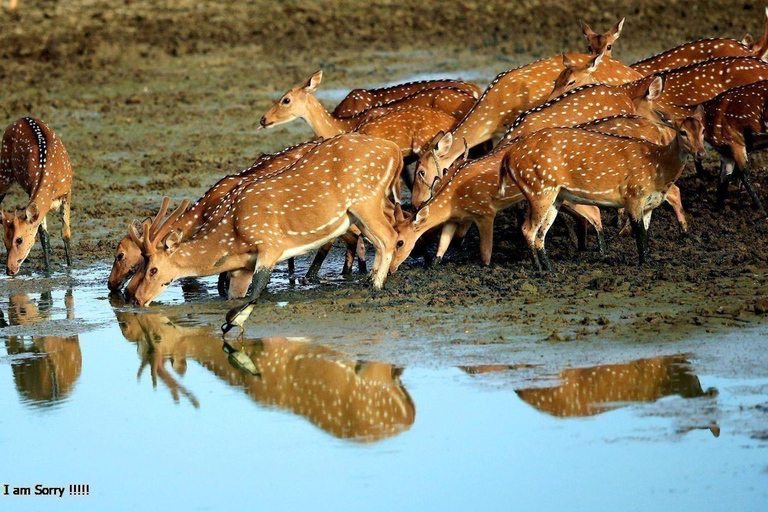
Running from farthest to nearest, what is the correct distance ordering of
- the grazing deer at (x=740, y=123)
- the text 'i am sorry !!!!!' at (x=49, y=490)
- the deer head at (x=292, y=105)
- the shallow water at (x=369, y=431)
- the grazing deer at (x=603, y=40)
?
the grazing deer at (x=603, y=40)
the deer head at (x=292, y=105)
the grazing deer at (x=740, y=123)
the text 'i am sorry !!!!!' at (x=49, y=490)
the shallow water at (x=369, y=431)

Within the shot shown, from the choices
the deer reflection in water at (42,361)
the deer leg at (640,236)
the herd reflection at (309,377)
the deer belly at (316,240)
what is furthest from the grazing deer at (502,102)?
the deer reflection in water at (42,361)

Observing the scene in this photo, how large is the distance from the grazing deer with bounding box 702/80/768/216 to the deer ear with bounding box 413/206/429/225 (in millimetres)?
2431

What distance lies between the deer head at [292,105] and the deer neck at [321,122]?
0.04m

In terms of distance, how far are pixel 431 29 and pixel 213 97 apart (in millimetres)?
4282

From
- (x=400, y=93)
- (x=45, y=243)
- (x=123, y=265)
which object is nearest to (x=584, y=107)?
(x=400, y=93)

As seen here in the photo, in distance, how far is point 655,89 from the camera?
1137 centimetres

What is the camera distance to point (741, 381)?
7.20 metres

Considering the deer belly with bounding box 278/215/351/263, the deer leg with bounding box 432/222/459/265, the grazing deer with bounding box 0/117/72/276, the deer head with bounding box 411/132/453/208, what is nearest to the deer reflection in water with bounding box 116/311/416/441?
the deer belly with bounding box 278/215/351/263

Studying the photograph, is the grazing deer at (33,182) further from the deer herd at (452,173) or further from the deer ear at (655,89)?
the deer ear at (655,89)

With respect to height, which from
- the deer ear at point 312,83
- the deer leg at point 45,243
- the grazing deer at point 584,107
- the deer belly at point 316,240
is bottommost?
the deer leg at point 45,243

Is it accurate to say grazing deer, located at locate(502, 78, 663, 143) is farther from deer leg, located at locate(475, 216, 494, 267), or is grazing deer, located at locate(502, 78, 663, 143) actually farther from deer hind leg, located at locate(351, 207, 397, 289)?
deer hind leg, located at locate(351, 207, 397, 289)

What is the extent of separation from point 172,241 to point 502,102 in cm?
344

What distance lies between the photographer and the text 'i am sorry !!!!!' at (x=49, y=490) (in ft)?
21.1

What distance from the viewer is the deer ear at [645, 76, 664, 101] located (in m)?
11.3
